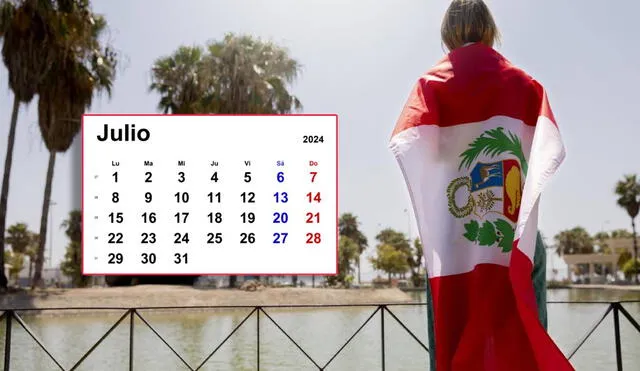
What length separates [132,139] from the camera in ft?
23.6

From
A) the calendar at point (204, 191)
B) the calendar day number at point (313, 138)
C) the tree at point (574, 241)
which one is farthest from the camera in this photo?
the tree at point (574, 241)

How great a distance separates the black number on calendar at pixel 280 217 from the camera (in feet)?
27.4

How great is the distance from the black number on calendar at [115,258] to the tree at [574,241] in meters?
82.7

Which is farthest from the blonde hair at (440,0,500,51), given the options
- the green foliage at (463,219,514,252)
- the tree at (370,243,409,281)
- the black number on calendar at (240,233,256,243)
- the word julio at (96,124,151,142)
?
the tree at (370,243,409,281)

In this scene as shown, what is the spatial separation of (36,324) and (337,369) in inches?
365

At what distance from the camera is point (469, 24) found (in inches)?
84.0

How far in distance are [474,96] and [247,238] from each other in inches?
263

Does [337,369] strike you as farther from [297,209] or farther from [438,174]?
[438,174]

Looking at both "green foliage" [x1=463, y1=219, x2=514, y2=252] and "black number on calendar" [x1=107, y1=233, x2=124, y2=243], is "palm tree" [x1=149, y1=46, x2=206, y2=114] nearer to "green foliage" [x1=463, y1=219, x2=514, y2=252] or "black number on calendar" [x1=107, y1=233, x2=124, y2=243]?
"black number on calendar" [x1=107, y1=233, x2=124, y2=243]

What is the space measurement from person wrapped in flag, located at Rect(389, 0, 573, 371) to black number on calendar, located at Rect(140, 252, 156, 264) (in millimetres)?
6095

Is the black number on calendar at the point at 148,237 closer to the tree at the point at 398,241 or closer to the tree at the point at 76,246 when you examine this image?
the tree at the point at 76,246

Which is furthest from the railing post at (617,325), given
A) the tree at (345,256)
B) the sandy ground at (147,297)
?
the tree at (345,256)

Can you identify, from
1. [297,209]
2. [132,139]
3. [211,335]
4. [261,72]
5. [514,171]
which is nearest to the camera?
[514,171]

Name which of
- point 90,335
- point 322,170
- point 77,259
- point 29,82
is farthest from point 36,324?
point 77,259
